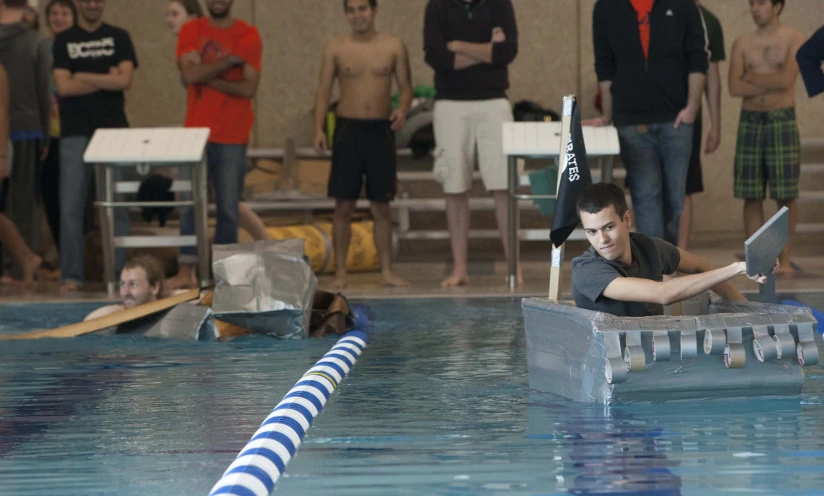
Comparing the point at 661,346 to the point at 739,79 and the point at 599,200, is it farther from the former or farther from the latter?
the point at 739,79

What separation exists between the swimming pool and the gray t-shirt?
0.36 meters

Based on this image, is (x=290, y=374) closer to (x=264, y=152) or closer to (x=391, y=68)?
(x=391, y=68)

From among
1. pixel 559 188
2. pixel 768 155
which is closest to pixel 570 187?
pixel 559 188

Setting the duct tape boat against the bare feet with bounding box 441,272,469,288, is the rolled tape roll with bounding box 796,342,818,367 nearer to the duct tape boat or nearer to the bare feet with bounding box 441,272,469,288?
the duct tape boat

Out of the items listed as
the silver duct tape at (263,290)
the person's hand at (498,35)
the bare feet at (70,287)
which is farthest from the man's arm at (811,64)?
the bare feet at (70,287)

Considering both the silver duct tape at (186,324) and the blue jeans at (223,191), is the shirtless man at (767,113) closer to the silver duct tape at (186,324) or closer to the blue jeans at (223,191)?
the blue jeans at (223,191)

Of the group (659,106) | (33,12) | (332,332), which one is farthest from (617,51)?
(33,12)

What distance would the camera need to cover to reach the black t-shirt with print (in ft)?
25.8

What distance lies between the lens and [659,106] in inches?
276

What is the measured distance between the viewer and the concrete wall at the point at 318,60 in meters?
11.7

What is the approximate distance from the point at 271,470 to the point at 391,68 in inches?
211

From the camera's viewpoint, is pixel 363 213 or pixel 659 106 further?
pixel 363 213

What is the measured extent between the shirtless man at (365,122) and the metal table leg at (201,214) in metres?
0.81

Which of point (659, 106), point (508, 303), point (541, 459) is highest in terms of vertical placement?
point (659, 106)
